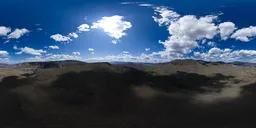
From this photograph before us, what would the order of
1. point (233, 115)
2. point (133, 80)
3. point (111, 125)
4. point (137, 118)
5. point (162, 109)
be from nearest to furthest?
point (111, 125) → point (137, 118) → point (233, 115) → point (162, 109) → point (133, 80)

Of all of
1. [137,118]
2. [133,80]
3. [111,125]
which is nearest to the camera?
[111,125]

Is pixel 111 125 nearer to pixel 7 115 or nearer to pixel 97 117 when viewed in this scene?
pixel 97 117

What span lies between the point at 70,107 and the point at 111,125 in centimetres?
3305

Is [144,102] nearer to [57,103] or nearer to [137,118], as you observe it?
[137,118]

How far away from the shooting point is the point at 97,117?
318ft

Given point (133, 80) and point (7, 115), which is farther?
point (133, 80)

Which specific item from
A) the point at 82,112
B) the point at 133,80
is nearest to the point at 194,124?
the point at 82,112

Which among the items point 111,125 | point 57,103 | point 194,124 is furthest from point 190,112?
point 57,103

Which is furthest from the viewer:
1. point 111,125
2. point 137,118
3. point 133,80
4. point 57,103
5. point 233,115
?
point 133,80

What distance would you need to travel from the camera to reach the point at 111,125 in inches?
3349

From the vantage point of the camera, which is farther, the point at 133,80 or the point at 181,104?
the point at 133,80

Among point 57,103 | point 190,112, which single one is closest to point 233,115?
point 190,112

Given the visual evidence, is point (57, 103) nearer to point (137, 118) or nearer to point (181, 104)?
point (137, 118)

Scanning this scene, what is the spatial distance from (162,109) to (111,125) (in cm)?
3116
